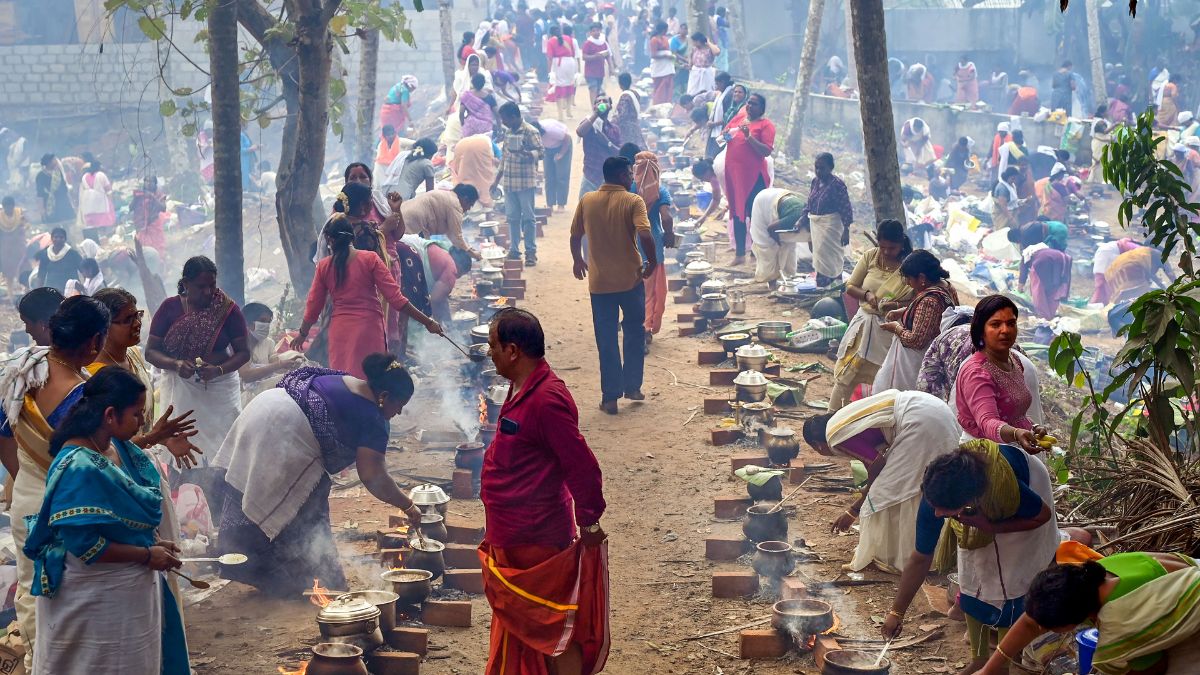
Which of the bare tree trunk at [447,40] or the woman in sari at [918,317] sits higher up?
the bare tree trunk at [447,40]

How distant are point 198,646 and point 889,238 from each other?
15.8 ft

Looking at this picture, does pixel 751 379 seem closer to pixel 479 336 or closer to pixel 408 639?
pixel 479 336

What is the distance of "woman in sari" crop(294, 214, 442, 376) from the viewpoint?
Answer: 8.11m

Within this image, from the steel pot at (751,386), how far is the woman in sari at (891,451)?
300 centimetres

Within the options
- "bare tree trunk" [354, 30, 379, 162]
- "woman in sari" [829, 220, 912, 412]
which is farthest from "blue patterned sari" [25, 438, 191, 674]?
"bare tree trunk" [354, 30, 379, 162]

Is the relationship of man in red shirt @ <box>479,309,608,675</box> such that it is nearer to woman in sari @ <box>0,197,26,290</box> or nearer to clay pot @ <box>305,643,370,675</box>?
clay pot @ <box>305,643,370,675</box>

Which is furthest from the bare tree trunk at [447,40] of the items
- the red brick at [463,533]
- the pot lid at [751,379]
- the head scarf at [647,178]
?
the red brick at [463,533]

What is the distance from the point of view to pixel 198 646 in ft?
18.7

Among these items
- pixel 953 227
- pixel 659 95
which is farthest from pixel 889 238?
pixel 659 95

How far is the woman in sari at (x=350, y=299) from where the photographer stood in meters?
8.11

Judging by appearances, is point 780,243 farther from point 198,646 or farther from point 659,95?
point 659,95

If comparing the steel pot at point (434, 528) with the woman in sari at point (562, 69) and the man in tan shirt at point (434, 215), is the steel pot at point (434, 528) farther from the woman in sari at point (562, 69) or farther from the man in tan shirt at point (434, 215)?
the woman in sari at point (562, 69)

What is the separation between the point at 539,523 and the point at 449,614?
1843mm

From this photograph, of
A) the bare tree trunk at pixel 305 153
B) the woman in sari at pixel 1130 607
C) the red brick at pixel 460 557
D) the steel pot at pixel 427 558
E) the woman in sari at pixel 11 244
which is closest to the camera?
the woman in sari at pixel 1130 607
